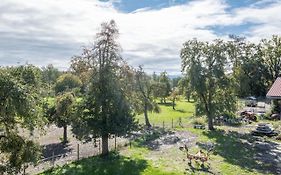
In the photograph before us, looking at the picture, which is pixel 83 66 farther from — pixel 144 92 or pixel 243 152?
pixel 144 92

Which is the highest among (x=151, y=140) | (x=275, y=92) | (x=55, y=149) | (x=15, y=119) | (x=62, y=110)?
(x=275, y=92)

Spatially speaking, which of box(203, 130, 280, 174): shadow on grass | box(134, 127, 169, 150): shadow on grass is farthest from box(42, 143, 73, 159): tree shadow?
box(203, 130, 280, 174): shadow on grass

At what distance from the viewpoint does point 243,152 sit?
3297cm

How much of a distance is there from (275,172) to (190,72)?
18.8 metres

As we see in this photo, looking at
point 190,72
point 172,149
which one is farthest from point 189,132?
point 172,149

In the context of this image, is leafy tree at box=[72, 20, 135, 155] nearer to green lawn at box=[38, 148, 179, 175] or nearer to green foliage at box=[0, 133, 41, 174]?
green lawn at box=[38, 148, 179, 175]

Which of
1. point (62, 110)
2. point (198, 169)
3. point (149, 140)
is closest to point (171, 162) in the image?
point (198, 169)

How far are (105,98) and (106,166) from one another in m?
5.54

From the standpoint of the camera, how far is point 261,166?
2831 centimetres

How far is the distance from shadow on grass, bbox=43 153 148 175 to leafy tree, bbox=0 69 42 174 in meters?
7.31

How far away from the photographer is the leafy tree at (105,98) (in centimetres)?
2872

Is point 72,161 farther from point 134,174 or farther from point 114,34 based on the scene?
point 114,34

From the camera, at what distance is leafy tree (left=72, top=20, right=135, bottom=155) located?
1131 inches

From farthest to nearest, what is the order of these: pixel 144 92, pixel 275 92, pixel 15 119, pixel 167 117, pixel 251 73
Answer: pixel 251 73
pixel 167 117
pixel 144 92
pixel 275 92
pixel 15 119
